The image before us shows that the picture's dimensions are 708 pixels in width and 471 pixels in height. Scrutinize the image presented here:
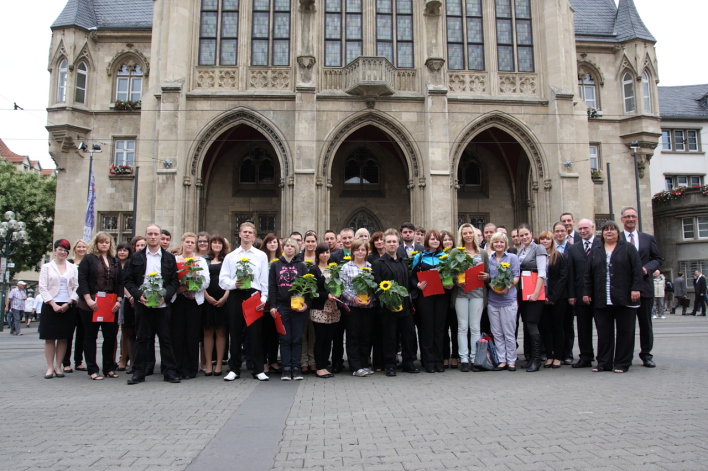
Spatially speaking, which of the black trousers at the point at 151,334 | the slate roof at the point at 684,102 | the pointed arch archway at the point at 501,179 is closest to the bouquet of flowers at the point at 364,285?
the black trousers at the point at 151,334

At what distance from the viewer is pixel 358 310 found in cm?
813

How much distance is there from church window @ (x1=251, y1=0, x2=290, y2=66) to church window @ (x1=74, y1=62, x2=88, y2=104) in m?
8.78

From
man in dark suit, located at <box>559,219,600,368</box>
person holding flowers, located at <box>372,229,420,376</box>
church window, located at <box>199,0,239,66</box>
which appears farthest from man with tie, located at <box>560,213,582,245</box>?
church window, located at <box>199,0,239,66</box>

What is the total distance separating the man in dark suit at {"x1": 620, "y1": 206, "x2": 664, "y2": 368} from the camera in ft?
26.6

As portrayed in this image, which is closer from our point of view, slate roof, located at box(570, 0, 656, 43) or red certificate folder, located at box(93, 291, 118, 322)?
red certificate folder, located at box(93, 291, 118, 322)

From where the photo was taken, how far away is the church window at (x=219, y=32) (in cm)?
2264

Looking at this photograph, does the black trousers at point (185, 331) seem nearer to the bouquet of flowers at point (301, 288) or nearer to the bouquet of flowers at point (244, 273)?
the bouquet of flowers at point (244, 273)

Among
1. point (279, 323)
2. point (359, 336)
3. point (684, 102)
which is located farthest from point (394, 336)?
point (684, 102)

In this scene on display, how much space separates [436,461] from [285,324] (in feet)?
13.9

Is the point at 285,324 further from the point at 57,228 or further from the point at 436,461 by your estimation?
the point at 57,228

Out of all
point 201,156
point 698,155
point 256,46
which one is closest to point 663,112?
point 698,155

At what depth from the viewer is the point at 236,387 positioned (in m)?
7.01

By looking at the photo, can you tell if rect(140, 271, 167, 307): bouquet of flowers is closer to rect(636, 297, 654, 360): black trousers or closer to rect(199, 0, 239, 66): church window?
rect(636, 297, 654, 360): black trousers

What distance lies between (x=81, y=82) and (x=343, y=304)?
23.0m
